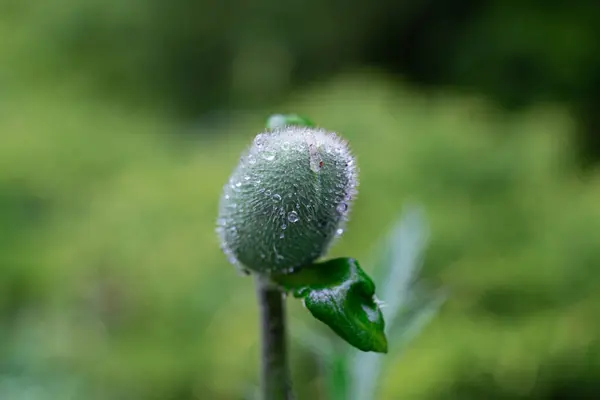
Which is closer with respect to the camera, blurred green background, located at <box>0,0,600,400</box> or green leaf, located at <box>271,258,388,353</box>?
green leaf, located at <box>271,258,388,353</box>

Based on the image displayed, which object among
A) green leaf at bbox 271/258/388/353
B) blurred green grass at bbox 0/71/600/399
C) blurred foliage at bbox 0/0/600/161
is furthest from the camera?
blurred foliage at bbox 0/0/600/161

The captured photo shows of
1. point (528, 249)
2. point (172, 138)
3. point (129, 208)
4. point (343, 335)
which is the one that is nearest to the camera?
point (343, 335)

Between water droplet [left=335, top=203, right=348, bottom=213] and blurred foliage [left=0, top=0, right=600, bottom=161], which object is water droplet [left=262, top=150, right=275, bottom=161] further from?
blurred foliage [left=0, top=0, right=600, bottom=161]

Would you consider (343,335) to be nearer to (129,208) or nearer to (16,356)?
(16,356)

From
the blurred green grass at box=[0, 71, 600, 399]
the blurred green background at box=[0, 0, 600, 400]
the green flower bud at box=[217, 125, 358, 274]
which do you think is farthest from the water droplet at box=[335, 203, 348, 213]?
the blurred green grass at box=[0, 71, 600, 399]

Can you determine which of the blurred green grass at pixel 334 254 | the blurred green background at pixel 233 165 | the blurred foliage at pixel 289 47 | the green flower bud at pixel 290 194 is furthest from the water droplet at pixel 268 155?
the blurred foliage at pixel 289 47

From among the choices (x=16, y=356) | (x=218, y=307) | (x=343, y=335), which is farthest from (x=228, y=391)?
(x=343, y=335)

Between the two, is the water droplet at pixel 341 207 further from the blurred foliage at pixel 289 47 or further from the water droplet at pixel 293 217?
the blurred foliage at pixel 289 47
